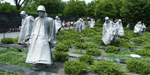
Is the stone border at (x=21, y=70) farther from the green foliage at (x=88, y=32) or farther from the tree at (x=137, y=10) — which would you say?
the tree at (x=137, y=10)

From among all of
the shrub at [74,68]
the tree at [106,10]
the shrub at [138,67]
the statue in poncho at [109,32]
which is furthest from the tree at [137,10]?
the shrub at [74,68]

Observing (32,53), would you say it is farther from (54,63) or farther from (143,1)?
(143,1)

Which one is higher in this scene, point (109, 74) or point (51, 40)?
point (51, 40)

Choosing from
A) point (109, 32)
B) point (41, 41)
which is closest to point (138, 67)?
point (41, 41)

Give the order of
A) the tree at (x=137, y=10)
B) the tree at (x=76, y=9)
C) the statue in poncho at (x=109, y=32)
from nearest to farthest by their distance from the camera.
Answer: the statue in poncho at (x=109, y=32)
the tree at (x=137, y=10)
the tree at (x=76, y=9)

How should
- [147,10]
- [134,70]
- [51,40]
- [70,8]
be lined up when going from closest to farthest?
[51,40]
[134,70]
[147,10]
[70,8]

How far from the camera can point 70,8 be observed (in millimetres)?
40406

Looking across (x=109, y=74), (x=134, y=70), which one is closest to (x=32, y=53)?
(x=109, y=74)

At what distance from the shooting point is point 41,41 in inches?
193

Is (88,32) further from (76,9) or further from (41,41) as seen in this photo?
(76,9)

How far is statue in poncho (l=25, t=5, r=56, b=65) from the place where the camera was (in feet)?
15.6

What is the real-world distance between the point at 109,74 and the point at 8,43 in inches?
327

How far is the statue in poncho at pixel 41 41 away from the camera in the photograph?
4.76m

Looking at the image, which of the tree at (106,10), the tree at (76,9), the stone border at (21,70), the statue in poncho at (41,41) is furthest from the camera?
the tree at (76,9)
